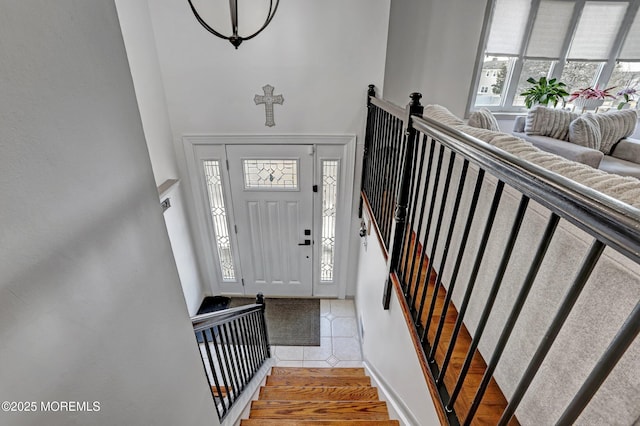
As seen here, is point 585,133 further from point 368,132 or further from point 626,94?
point 368,132

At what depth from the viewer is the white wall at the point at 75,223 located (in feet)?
1.49

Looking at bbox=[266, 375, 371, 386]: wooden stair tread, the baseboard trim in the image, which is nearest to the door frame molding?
bbox=[266, 375, 371, 386]: wooden stair tread

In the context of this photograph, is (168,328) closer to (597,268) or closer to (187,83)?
(597,268)

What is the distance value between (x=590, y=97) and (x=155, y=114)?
535 centimetres

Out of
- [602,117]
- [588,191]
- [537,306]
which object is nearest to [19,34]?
[588,191]

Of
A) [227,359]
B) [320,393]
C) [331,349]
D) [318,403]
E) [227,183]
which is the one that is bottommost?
[331,349]

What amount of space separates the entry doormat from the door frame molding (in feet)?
0.76

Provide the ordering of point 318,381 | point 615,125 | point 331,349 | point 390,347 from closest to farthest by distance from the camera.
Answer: point 390,347 < point 318,381 < point 615,125 < point 331,349

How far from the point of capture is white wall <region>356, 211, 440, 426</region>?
4.82ft

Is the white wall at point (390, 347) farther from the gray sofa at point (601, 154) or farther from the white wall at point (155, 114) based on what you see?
the gray sofa at point (601, 154)

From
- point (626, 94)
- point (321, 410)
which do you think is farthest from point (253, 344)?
point (626, 94)

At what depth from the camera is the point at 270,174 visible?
355 cm

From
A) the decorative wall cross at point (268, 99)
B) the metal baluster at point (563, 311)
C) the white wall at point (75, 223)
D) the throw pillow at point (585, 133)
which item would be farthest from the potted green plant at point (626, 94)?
the white wall at point (75, 223)

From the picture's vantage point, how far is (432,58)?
12.3 feet
